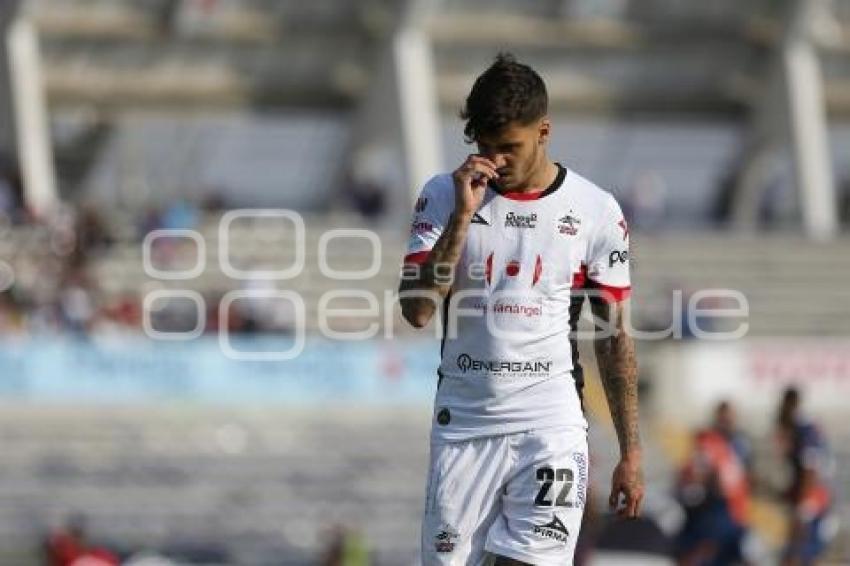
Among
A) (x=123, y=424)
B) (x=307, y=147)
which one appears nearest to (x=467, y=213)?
(x=123, y=424)

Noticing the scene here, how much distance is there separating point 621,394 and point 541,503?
409 mm

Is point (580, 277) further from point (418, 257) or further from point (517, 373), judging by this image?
point (418, 257)

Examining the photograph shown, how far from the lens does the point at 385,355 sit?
23625 mm

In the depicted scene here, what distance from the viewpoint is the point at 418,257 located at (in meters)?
6.39

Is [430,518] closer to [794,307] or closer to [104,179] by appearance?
[794,307]

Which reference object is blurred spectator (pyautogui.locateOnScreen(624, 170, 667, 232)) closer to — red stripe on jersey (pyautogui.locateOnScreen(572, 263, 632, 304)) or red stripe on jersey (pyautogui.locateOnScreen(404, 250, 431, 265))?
red stripe on jersey (pyautogui.locateOnScreen(572, 263, 632, 304))

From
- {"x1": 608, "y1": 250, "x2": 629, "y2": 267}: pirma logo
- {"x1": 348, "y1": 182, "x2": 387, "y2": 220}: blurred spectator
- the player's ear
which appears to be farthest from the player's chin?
{"x1": 348, "y1": 182, "x2": 387, "y2": 220}: blurred spectator

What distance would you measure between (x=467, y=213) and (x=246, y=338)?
17.1 metres

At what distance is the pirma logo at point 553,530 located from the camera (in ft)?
21.2

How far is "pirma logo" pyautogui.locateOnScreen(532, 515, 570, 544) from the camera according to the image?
6457 millimetres

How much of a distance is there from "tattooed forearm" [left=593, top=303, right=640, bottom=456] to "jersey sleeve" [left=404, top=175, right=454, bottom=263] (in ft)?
1.86

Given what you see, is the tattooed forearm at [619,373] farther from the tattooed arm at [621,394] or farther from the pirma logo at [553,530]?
the pirma logo at [553,530]
